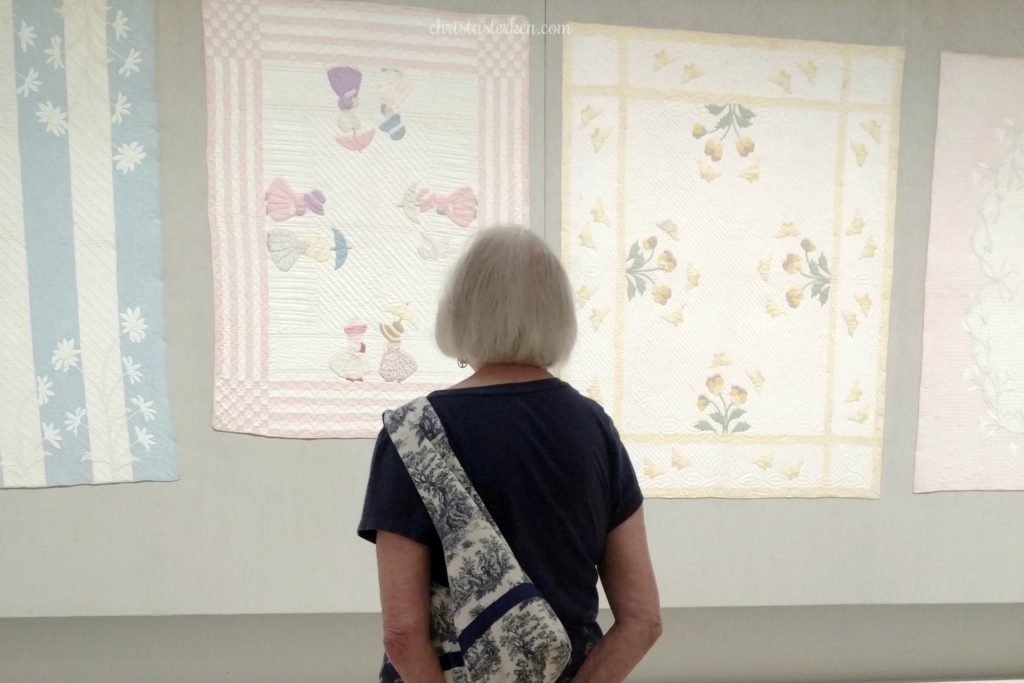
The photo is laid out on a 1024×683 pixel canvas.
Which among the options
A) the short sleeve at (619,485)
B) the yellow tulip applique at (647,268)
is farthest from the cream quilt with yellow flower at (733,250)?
the short sleeve at (619,485)

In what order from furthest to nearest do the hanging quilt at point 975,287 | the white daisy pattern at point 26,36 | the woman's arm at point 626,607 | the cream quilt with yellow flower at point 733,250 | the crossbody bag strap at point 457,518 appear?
the hanging quilt at point 975,287 → the cream quilt with yellow flower at point 733,250 → the white daisy pattern at point 26,36 → the woman's arm at point 626,607 → the crossbody bag strap at point 457,518

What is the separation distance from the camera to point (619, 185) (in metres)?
2.11

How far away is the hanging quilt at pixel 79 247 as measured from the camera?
1881 millimetres

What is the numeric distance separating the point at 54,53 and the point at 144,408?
927 mm

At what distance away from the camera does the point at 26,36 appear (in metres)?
1.88

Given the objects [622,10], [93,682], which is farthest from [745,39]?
[93,682]

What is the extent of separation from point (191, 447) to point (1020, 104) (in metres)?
2.61

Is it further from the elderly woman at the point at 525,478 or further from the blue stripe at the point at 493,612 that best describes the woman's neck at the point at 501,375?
the blue stripe at the point at 493,612

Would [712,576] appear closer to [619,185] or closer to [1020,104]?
[619,185]

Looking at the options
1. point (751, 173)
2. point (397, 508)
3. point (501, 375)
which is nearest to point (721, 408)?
point (751, 173)

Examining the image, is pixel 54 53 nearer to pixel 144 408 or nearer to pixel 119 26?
pixel 119 26

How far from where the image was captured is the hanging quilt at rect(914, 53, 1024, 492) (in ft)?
7.30

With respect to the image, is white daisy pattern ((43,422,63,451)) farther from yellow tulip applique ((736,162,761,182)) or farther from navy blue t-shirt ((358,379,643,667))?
yellow tulip applique ((736,162,761,182))

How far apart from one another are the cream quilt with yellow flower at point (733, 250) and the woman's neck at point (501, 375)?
111 centimetres
